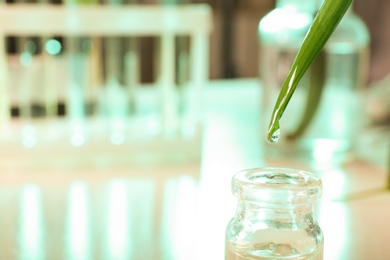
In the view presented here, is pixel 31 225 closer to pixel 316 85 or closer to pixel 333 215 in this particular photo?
pixel 333 215

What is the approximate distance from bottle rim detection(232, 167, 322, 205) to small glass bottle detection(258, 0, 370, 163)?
37 cm

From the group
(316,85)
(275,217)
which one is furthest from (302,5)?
(275,217)

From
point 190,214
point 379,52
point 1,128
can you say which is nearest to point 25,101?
point 1,128

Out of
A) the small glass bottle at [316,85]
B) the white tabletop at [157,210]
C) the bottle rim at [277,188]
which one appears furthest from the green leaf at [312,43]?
the small glass bottle at [316,85]

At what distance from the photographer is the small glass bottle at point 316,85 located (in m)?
0.80

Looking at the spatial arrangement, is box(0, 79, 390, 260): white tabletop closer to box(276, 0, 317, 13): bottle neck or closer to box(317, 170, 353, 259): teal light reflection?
box(317, 170, 353, 259): teal light reflection

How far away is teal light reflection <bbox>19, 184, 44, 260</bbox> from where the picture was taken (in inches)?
19.7

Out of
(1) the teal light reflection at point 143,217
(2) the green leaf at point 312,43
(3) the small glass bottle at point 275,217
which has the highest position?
(2) the green leaf at point 312,43

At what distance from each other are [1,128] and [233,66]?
1.20m

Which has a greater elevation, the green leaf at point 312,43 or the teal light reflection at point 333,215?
the green leaf at point 312,43

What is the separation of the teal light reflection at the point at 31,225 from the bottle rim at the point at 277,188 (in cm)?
17

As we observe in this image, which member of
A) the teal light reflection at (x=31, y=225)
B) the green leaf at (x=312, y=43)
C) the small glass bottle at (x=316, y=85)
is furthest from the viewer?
the small glass bottle at (x=316, y=85)

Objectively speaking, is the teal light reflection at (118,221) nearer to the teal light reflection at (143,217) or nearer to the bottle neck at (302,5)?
the teal light reflection at (143,217)

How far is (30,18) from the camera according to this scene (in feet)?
2.44
